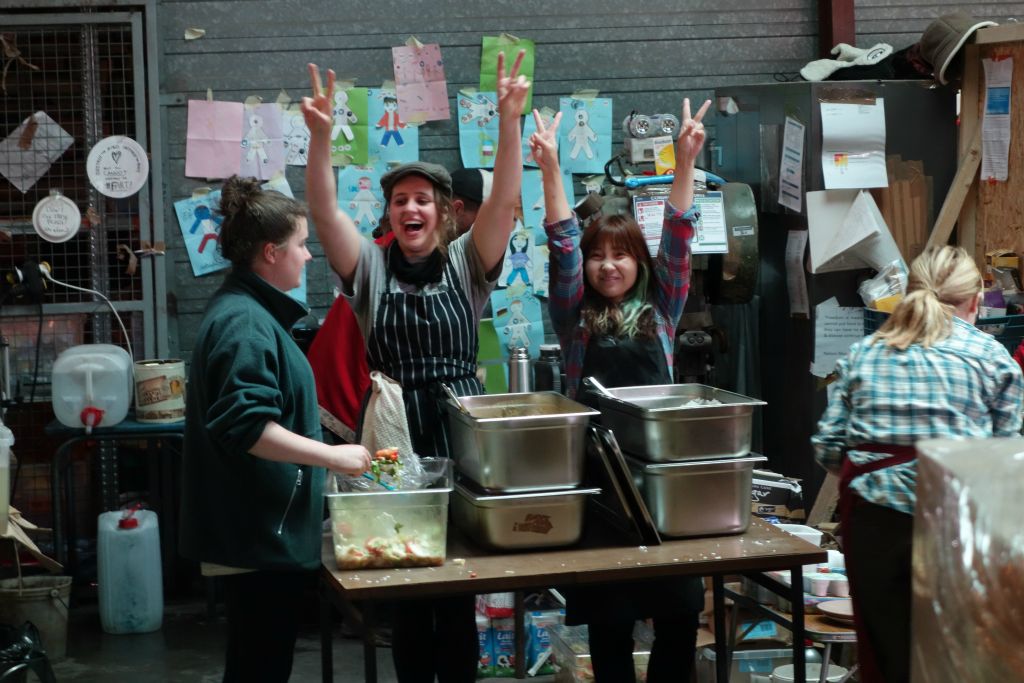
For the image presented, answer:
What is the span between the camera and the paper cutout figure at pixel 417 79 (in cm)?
604

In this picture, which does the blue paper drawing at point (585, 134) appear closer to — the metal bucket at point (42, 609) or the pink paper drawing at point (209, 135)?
the pink paper drawing at point (209, 135)

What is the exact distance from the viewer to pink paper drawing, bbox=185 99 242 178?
19.6 ft

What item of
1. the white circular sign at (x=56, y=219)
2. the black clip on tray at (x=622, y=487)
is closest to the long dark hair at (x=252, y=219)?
the black clip on tray at (x=622, y=487)

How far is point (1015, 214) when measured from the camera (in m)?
5.59

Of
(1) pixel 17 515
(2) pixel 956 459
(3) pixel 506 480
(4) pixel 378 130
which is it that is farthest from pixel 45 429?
(2) pixel 956 459

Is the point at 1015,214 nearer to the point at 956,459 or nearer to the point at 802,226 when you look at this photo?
the point at 802,226

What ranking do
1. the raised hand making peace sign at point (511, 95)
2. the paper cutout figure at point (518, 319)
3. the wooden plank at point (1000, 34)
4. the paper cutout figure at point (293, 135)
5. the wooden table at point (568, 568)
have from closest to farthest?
the wooden table at point (568, 568) → the raised hand making peace sign at point (511, 95) → the wooden plank at point (1000, 34) → the paper cutout figure at point (293, 135) → the paper cutout figure at point (518, 319)

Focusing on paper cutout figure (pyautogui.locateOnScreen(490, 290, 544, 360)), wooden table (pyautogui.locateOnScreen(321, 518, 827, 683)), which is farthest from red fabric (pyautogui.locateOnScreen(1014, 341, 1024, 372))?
paper cutout figure (pyautogui.locateOnScreen(490, 290, 544, 360))

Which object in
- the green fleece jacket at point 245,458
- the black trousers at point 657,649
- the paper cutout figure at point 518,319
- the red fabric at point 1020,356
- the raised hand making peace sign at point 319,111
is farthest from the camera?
the paper cutout figure at point 518,319

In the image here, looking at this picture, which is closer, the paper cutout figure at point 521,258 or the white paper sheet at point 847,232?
the white paper sheet at point 847,232

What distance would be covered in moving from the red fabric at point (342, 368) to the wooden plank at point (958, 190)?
2.73 m

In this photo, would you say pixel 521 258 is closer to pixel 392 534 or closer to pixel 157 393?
pixel 157 393

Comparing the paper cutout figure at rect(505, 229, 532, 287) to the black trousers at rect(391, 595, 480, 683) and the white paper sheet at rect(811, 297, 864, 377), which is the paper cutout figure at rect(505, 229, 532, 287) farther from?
the black trousers at rect(391, 595, 480, 683)

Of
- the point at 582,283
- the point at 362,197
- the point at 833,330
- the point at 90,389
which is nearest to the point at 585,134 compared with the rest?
the point at 362,197
